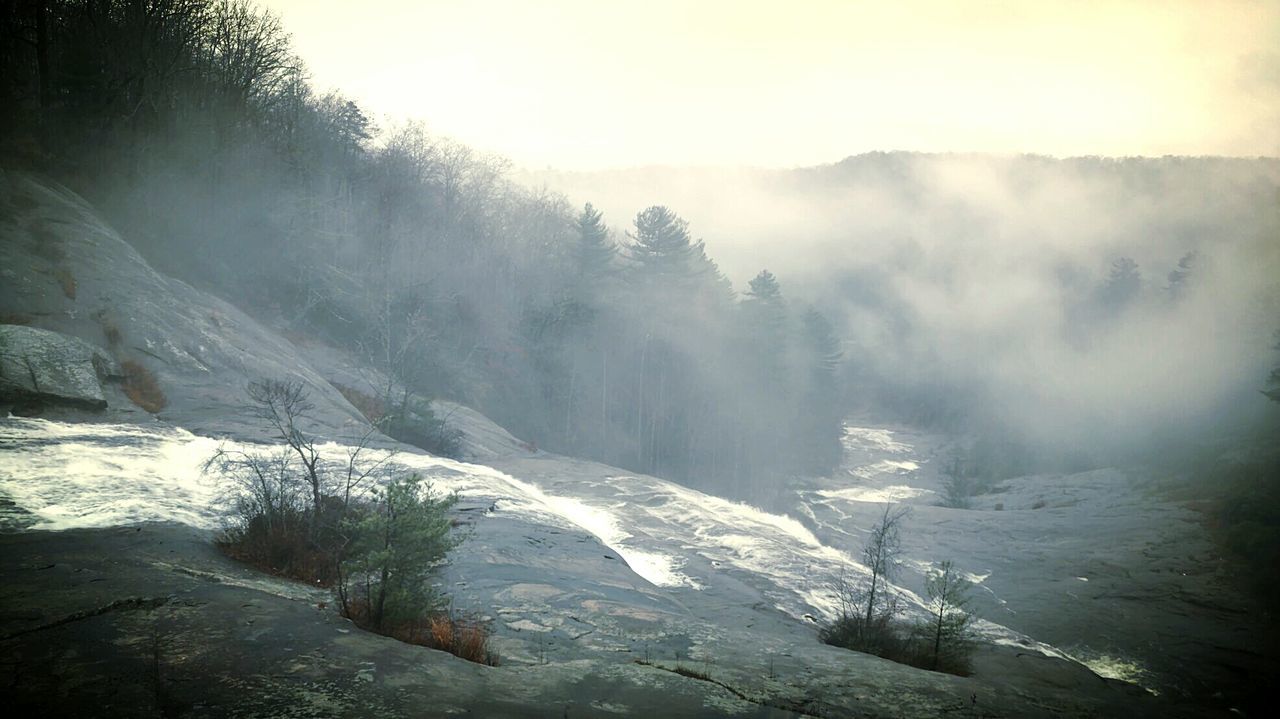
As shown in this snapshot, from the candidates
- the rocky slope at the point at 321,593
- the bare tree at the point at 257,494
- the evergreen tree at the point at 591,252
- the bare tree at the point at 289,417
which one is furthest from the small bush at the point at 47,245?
the evergreen tree at the point at 591,252

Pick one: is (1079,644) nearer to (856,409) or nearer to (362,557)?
(362,557)

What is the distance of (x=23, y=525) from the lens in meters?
8.30

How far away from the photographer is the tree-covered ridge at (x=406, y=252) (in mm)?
27922

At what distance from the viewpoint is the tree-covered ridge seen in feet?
91.6

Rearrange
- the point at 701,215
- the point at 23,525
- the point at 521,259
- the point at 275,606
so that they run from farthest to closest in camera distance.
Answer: the point at 701,215, the point at 521,259, the point at 23,525, the point at 275,606

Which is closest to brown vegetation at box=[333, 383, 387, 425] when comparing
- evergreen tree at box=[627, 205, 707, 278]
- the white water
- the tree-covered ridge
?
the tree-covered ridge

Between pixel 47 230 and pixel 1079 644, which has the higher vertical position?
pixel 47 230

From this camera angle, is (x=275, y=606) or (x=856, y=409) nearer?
(x=275, y=606)

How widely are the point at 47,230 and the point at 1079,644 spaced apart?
31362mm

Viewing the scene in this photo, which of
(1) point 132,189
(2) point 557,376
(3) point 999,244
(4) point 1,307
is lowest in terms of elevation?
(2) point 557,376

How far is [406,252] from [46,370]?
3960cm

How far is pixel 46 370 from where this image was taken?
45.7 feet

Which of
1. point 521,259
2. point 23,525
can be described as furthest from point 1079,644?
point 521,259

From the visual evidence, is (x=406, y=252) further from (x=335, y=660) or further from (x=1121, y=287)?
(x=1121, y=287)
